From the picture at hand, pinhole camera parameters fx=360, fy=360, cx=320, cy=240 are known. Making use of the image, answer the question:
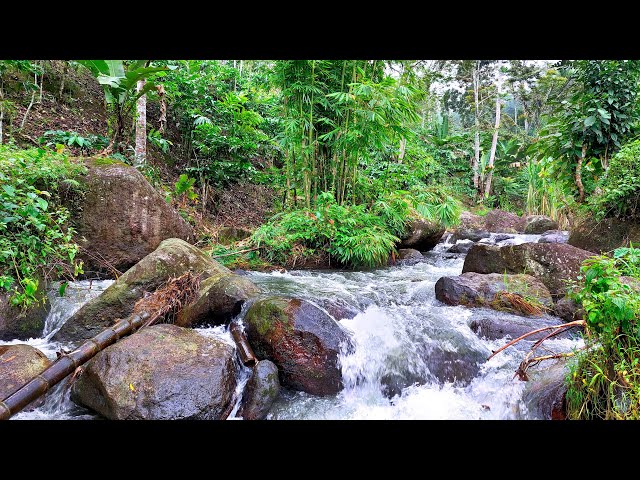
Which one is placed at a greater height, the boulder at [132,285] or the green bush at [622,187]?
the green bush at [622,187]

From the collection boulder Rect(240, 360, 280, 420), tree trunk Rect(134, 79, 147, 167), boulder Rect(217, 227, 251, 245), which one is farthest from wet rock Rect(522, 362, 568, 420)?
tree trunk Rect(134, 79, 147, 167)

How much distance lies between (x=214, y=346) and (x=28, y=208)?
2082mm

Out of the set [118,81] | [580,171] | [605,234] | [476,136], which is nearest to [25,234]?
[118,81]

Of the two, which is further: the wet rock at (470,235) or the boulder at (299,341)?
the wet rock at (470,235)

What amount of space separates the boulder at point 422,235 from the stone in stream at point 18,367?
7.09 metres

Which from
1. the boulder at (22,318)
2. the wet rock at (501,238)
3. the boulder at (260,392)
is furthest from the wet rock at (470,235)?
the boulder at (22,318)

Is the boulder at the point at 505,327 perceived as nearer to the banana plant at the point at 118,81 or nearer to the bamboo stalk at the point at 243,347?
the bamboo stalk at the point at 243,347

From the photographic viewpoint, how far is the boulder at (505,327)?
11.8 feet

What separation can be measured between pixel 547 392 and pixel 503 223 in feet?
40.3

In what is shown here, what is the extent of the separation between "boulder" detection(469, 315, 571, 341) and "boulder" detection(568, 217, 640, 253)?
248cm

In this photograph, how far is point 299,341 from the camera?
307 centimetres

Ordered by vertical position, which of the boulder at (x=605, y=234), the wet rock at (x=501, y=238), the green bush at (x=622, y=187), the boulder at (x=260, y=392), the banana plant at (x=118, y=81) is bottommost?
the boulder at (x=260, y=392)

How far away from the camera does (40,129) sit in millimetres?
6434
